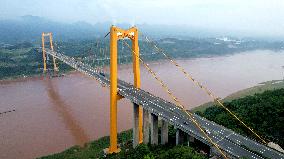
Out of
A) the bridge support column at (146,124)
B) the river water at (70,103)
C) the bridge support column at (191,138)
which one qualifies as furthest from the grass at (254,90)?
the bridge support column at (191,138)

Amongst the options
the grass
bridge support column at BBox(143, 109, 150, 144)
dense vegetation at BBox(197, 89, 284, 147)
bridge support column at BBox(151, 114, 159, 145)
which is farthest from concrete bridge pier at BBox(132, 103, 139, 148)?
the grass

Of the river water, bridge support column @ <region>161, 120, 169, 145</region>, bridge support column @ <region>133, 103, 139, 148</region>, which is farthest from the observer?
the river water

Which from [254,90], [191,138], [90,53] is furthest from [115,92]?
[90,53]

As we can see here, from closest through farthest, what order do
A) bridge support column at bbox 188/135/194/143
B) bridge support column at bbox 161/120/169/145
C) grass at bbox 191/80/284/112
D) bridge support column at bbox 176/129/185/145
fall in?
bridge support column at bbox 188/135/194/143 → bridge support column at bbox 176/129/185/145 → bridge support column at bbox 161/120/169/145 → grass at bbox 191/80/284/112

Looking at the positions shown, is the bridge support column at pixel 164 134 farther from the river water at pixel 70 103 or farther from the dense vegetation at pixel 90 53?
the dense vegetation at pixel 90 53

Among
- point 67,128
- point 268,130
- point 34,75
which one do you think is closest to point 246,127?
point 268,130

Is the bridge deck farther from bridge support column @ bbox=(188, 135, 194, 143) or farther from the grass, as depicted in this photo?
the grass

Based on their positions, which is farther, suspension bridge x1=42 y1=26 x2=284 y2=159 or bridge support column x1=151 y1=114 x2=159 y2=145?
bridge support column x1=151 y1=114 x2=159 y2=145

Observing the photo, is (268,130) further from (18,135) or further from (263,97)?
(18,135)

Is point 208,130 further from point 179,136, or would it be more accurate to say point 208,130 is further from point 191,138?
point 179,136
